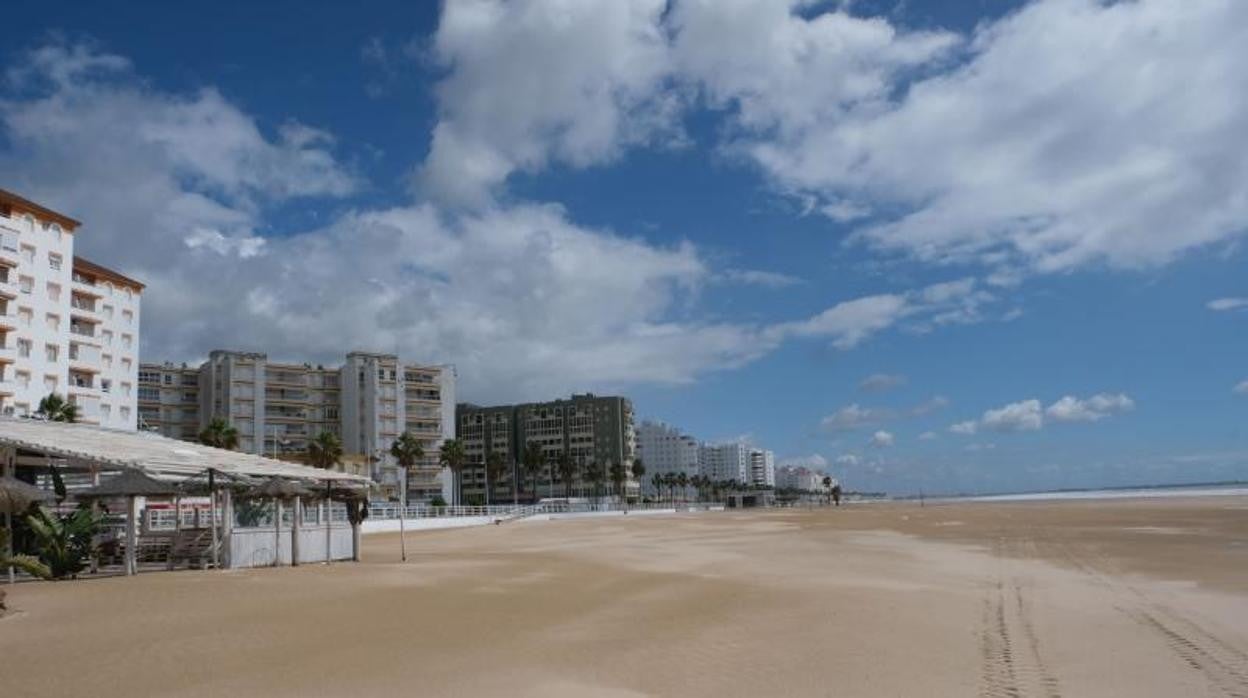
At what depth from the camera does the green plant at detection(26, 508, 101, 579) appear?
67.6 feet

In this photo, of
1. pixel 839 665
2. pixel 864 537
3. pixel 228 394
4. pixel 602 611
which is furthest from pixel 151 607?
pixel 228 394

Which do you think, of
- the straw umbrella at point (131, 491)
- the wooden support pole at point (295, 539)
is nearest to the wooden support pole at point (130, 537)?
the straw umbrella at point (131, 491)

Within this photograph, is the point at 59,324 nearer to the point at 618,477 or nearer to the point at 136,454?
the point at 136,454

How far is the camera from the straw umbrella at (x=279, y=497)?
2405 cm

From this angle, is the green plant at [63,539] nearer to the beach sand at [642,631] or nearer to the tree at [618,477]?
the beach sand at [642,631]

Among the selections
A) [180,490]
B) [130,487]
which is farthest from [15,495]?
[180,490]

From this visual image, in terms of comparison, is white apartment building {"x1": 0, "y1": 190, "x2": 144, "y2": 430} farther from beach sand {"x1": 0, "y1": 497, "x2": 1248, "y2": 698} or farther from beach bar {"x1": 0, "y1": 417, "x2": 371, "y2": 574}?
beach sand {"x1": 0, "y1": 497, "x2": 1248, "y2": 698}

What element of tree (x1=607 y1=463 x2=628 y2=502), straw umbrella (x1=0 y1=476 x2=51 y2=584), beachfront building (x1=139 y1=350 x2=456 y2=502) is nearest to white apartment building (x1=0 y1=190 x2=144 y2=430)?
beachfront building (x1=139 y1=350 x2=456 y2=502)

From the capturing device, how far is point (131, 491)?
21234 millimetres

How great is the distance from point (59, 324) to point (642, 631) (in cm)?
6916

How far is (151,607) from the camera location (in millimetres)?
15688

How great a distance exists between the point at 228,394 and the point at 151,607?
105m

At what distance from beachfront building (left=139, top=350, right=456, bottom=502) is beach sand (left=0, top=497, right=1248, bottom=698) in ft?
311

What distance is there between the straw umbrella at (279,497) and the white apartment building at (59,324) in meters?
45.5
